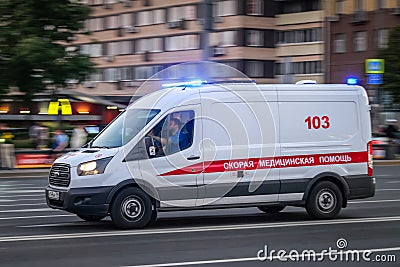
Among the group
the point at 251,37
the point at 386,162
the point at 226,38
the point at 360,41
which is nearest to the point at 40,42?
the point at 386,162

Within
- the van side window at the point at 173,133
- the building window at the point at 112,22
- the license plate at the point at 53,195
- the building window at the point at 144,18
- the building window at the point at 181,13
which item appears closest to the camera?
the license plate at the point at 53,195

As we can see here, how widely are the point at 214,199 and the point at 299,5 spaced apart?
58658 millimetres

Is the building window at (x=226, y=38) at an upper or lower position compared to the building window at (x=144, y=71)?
upper

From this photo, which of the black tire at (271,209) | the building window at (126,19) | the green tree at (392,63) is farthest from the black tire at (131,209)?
the building window at (126,19)

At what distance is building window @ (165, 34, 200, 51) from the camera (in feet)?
226

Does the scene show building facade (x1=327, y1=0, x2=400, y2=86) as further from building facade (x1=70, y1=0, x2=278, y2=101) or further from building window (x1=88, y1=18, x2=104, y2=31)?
building window (x1=88, y1=18, x2=104, y2=31)

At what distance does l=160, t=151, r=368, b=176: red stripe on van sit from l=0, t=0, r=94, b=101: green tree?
22.7m

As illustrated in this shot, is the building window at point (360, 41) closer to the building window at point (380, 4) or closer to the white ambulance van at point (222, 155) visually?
the building window at point (380, 4)

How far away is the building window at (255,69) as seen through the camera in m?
68.8

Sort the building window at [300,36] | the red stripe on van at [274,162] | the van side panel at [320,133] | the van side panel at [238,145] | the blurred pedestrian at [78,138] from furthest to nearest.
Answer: the building window at [300,36] → the blurred pedestrian at [78,138] → the van side panel at [320,133] → the van side panel at [238,145] → the red stripe on van at [274,162]

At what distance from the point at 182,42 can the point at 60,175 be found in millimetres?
57281

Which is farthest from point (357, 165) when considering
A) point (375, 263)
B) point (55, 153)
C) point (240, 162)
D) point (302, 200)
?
point (55, 153)

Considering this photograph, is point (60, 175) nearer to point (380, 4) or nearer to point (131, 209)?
point (131, 209)

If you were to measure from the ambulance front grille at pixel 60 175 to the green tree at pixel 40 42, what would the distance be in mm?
22485
